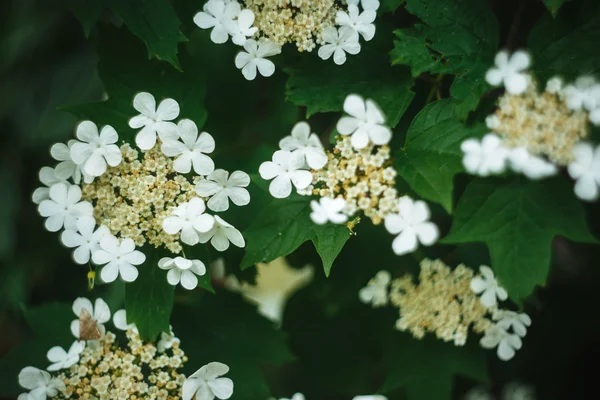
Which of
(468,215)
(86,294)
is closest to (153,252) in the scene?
(468,215)

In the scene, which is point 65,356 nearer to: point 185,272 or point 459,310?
point 185,272

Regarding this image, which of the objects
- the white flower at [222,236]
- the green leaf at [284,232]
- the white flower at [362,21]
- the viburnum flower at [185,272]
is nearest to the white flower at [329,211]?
the green leaf at [284,232]

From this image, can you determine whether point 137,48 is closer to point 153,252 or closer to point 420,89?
point 153,252

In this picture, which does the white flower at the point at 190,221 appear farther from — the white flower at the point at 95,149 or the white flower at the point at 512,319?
the white flower at the point at 512,319

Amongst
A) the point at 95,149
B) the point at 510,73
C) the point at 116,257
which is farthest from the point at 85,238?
the point at 510,73

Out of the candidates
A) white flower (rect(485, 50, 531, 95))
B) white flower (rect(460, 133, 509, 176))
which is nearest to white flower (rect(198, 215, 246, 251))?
white flower (rect(460, 133, 509, 176))
